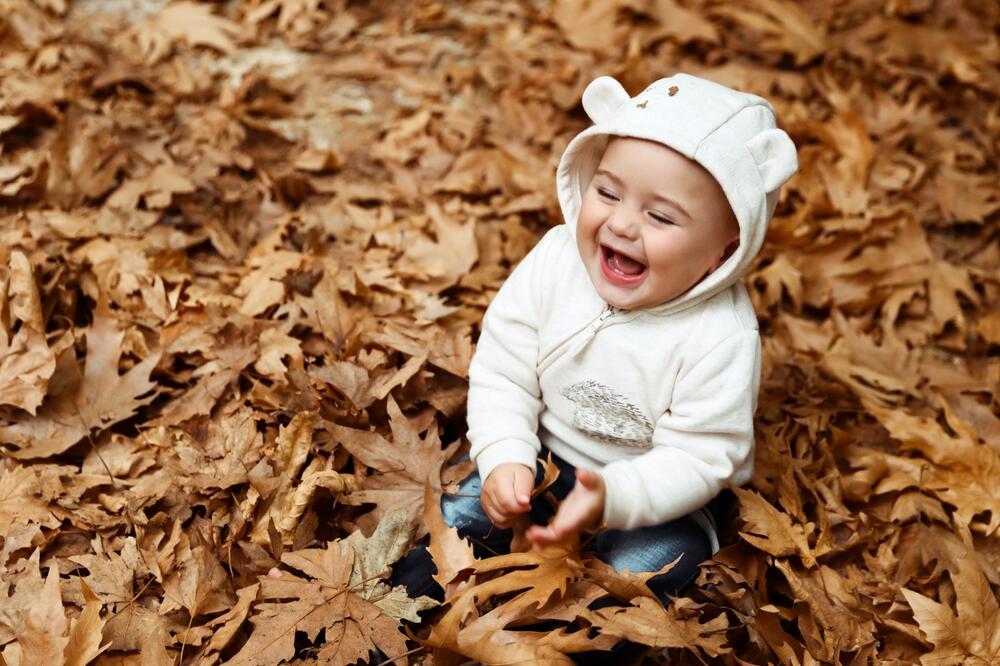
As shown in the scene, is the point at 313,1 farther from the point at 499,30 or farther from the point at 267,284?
the point at 267,284

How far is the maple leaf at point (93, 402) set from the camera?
2.33m

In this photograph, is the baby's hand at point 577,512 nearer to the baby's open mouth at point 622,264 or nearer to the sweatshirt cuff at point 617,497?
the sweatshirt cuff at point 617,497

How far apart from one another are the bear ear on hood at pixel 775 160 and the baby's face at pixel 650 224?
0.10 metres

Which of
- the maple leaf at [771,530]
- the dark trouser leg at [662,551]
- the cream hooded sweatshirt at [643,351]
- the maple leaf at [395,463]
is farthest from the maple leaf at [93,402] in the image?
the maple leaf at [771,530]

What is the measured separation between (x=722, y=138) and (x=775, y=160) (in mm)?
138

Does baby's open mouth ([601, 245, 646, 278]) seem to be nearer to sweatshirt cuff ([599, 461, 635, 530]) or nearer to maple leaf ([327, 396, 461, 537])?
sweatshirt cuff ([599, 461, 635, 530])

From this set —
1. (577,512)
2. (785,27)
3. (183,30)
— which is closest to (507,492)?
(577,512)

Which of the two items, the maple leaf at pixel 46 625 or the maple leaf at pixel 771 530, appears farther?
the maple leaf at pixel 771 530

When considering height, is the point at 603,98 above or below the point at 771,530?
above

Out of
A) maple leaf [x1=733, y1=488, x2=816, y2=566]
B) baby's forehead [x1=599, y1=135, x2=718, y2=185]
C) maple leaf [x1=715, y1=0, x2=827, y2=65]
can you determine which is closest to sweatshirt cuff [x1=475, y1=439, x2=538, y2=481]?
maple leaf [x1=733, y1=488, x2=816, y2=566]

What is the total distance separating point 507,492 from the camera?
1.91 metres

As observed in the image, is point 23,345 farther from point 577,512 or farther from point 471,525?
point 577,512

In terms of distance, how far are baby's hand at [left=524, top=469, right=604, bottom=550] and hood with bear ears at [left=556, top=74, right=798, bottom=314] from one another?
0.47m

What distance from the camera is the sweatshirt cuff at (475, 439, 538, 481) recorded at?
199 cm
